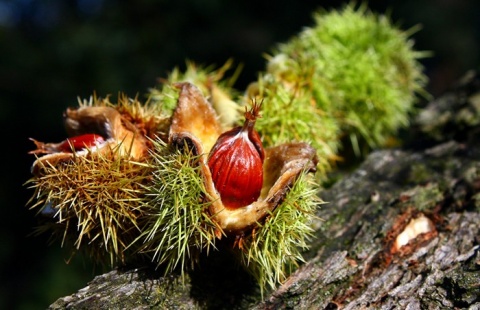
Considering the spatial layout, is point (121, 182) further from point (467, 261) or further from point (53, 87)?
point (53, 87)

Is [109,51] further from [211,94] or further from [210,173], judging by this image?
[210,173]

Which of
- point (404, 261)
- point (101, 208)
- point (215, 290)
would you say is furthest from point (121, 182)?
point (404, 261)

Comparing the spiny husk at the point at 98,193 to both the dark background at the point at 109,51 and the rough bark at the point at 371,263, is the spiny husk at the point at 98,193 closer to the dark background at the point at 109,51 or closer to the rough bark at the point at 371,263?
the rough bark at the point at 371,263

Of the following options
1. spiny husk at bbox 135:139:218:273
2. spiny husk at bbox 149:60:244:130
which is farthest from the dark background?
spiny husk at bbox 135:139:218:273

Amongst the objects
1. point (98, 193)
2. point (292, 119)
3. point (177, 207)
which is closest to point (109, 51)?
point (292, 119)

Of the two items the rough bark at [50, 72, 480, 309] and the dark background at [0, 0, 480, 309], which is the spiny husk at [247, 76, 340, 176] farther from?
the dark background at [0, 0, 480, 309]

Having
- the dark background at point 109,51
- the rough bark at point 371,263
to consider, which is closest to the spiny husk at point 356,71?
the rough bark at point 371,263
